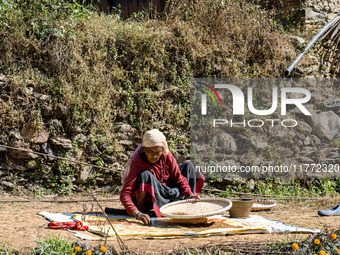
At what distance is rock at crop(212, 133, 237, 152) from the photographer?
7055 mm

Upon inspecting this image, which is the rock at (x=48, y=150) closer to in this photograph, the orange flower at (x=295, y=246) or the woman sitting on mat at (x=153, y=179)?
the woman sitting on mat at (x=153, y=179)

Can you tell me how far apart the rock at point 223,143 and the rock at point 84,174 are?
7.00 feet

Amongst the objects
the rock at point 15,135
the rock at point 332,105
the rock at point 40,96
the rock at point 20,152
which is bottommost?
the rock at point 20,152

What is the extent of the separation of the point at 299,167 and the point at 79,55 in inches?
165

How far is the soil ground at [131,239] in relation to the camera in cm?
312

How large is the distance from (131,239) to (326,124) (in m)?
5.34

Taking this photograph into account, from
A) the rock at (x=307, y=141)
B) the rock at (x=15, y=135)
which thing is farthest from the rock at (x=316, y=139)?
the rock at (x=15, y=135)

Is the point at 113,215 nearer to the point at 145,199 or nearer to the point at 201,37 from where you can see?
the point at 145,199

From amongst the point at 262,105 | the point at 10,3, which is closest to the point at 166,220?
the point at 262,105

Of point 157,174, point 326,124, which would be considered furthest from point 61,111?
point 326,124

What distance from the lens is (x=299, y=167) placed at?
725 cm

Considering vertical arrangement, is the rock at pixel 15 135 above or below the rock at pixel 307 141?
above

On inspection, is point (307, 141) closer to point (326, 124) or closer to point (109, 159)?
point (326, 124)

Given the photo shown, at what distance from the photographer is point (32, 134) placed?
6.05 m
